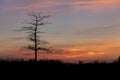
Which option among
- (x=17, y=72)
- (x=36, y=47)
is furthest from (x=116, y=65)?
(x=36, y=47)

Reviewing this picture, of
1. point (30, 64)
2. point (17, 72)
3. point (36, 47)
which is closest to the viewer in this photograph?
point (17, 72)

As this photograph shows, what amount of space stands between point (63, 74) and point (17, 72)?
2.57 metres

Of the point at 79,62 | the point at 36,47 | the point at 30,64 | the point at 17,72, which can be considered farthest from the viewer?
the point at 36,47

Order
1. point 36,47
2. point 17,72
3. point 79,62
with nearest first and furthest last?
point 17,72 → point 79,62 → point 36,47

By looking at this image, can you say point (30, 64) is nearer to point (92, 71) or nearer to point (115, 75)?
point (92, 71)

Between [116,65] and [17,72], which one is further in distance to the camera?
[116,65]

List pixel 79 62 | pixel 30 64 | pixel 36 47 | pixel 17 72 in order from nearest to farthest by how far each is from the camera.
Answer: pixel 17 72
pixel 30 64
pixel 79 62
pixel 36 47

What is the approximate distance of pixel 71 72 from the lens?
20547 millimetres

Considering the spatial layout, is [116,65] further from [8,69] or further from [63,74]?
[8,69]

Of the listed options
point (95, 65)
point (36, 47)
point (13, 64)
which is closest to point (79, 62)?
point (95, 65)

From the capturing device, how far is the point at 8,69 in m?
20.1

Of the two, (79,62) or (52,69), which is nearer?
(52,69)

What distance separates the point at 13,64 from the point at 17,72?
1.28m

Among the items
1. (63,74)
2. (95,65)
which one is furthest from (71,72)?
(95,65)
